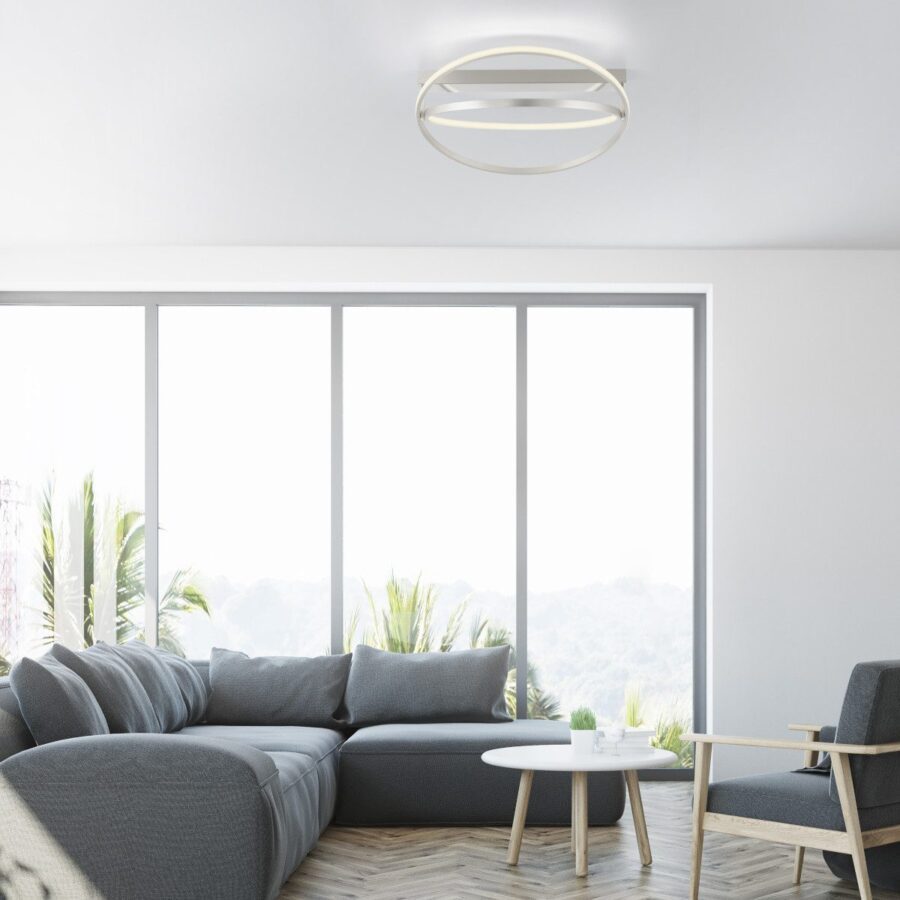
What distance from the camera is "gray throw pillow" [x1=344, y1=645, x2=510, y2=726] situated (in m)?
5.99

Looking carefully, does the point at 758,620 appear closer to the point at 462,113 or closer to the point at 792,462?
the point at 792,462

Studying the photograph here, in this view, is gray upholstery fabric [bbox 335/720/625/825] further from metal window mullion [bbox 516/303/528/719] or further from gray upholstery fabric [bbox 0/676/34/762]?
gray upholstery fabric [bbox 0/676/34/762]

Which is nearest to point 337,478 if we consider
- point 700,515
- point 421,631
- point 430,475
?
point 430,475

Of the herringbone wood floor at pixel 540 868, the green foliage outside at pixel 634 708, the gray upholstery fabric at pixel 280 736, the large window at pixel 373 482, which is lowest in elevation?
the herringbone wood floor at pixel 540 868

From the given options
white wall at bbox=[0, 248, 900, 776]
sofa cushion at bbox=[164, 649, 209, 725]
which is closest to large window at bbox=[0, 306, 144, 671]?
white wall at bbox=[0, 248, 900, 776]

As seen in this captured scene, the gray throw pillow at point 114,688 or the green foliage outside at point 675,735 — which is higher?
the gray throw pillow at point 114,688

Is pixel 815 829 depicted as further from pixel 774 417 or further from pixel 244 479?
pixel 244 479

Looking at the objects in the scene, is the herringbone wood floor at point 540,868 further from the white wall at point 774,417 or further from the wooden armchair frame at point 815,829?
the white wall at point 774,417

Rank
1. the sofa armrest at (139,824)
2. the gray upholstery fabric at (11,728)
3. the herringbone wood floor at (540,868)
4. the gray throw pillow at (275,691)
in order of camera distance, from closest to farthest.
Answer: the sofa armrest at (139,824) < the gray upholstery fabric at (11,728) < the herringbone wood floor at (540,868) < the gray throw pillow at (275,691)

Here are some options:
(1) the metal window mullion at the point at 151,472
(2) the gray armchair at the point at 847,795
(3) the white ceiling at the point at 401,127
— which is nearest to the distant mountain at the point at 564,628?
(1) the metal window mullion at the point at 151,472

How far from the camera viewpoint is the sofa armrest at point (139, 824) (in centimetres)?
355

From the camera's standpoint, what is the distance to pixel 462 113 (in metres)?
4.45

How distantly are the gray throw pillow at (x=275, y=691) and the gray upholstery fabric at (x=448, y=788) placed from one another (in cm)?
51

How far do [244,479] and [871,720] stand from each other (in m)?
3.87
